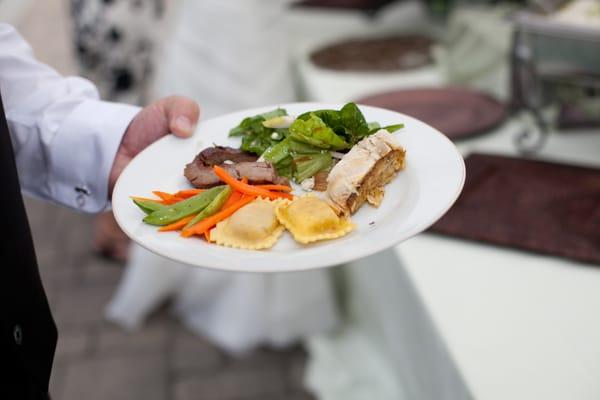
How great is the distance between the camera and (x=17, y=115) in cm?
117

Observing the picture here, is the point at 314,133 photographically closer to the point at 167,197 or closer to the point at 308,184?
the point at 308,184

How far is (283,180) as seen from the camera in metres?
1.01

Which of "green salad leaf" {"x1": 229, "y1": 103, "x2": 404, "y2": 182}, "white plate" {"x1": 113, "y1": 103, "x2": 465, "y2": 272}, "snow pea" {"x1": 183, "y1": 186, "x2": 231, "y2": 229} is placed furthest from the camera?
"green salad leaf" {"x1": 229, "y1": 103, "x2": 404, "y2": 182}

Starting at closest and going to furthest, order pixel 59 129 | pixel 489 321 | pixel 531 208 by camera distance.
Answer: pixel 59 129 → pixel 489 321 → pixel 531 208

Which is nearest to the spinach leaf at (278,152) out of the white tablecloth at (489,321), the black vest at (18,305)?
the black vest at (18,305)

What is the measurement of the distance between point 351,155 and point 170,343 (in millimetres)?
1927

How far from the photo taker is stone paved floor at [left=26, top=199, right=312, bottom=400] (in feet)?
8.09

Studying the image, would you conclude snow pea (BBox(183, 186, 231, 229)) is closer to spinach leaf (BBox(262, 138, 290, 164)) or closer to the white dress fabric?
spinach leaf (BBox(262, 138, 290, 164))

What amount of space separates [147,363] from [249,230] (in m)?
1.91

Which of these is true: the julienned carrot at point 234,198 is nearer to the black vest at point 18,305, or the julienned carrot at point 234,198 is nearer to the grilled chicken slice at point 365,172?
the grilled chicken slice at point 365,172

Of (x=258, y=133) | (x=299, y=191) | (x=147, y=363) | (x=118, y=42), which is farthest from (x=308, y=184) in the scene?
(x=118, y=42)

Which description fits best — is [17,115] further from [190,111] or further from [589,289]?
[589,289]

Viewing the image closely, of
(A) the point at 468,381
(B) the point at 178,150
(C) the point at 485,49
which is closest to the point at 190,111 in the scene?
(B) the point at 178,150

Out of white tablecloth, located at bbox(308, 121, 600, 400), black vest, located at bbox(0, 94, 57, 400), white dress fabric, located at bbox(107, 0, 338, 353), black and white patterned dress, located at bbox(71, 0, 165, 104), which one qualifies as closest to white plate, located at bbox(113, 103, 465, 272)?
black vest, located at bbox(0, 94, 57, 400)
